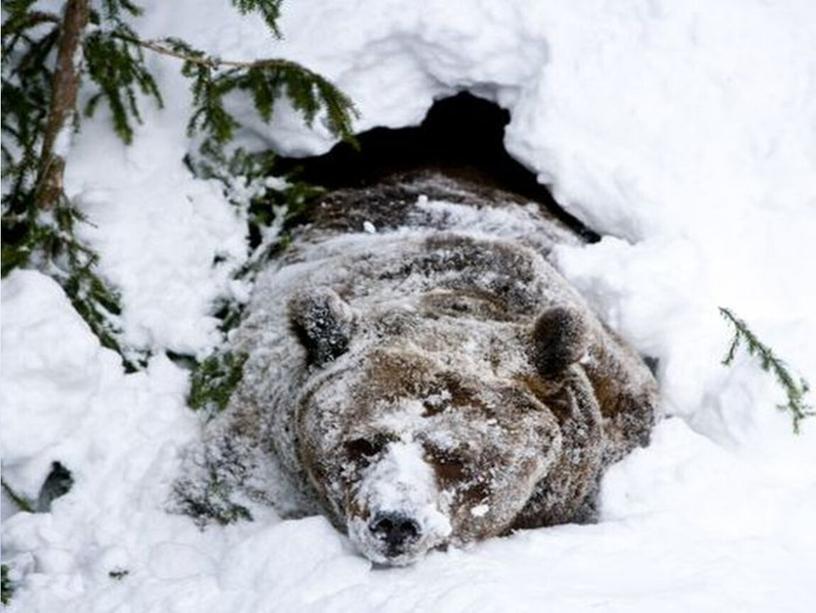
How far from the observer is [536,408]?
180 inches

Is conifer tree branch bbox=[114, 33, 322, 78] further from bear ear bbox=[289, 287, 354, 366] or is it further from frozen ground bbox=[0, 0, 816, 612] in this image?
bear ear bbox=[289, 287, 354, 366]

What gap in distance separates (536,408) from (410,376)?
0.52 meters

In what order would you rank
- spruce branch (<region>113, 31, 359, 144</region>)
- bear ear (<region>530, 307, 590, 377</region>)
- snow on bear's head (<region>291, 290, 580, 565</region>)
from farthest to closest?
spruce branch (<region>113, 31, 359, 144</region>) < bear ear (<region>530, 307, 590, 377</region>) < snow on bear's head (<region>291, 290, 580, 565</region>)

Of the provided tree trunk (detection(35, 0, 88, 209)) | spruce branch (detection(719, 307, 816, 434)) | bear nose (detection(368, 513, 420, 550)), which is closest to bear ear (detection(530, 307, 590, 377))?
spruce branch (detection(719, 307, 816, 434))

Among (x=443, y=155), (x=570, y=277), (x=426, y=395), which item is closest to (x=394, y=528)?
(x=426, y=395)

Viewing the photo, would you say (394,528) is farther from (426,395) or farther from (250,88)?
(250,88)

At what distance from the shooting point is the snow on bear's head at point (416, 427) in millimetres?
3992

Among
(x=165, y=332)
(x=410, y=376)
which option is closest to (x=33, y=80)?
(x=165, y=332)

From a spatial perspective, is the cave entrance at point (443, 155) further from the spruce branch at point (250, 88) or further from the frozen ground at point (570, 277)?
the spruce branch at point (250, 88)

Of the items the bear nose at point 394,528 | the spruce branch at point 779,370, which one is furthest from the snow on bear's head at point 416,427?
the spruce branch at point 779,370

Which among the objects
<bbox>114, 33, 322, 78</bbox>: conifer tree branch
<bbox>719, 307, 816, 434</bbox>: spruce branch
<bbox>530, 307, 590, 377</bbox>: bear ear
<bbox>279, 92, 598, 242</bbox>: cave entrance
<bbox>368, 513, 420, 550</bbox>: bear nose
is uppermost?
<bbox>114, 33, 322, 78</bbox>: conifer tree branch

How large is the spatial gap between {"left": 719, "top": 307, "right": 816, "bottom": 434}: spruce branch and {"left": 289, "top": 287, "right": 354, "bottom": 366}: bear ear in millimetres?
1712

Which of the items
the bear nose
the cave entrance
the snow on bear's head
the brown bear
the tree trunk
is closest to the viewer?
the bear nose

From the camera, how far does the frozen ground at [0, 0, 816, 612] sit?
13.4 feet
